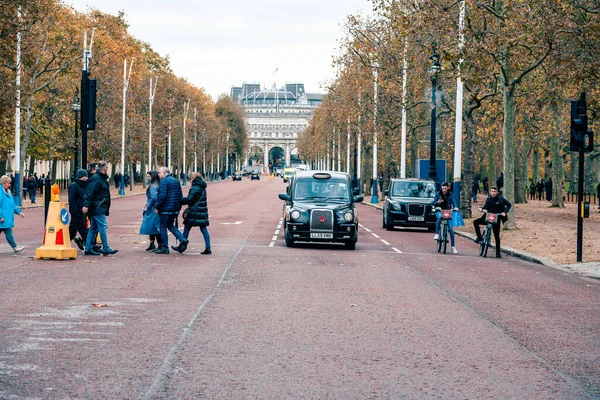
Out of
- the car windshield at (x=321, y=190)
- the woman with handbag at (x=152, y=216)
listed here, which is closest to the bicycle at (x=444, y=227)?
the car windshield at (x=321, y=190)

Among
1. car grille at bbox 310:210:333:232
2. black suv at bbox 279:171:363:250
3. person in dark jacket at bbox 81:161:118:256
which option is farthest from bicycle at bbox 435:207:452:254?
person in dark jacket at bbox 81:161:118:256

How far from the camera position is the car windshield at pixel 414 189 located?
34125 mm

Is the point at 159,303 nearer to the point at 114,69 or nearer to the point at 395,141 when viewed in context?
the point at 395,141

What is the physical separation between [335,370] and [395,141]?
202 ft

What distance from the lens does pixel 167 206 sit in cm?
2022

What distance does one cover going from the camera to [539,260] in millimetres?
21844

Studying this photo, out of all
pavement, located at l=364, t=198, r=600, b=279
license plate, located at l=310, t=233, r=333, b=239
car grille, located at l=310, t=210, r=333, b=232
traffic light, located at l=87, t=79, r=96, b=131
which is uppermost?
traffic light, located at l=87, t=79, r=96, b=131

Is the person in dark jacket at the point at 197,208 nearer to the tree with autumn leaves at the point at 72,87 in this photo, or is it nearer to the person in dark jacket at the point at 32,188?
the tree with autumn leaves at the point at 72,87

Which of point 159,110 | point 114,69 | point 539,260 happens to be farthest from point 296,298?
point 159,110

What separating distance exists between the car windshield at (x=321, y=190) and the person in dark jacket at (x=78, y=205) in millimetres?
5980

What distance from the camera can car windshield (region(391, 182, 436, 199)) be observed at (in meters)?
34.1

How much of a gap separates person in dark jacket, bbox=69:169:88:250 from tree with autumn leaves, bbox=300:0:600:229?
944cm

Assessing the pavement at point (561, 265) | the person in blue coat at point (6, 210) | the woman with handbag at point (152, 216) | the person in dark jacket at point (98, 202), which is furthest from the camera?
the woman with handbag at point (152, 216)

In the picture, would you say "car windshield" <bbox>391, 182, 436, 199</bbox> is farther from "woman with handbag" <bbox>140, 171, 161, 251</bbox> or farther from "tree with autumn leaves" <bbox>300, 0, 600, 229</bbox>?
"woman with handbag" <bbox>140, 171, 161, 251</bbox>
